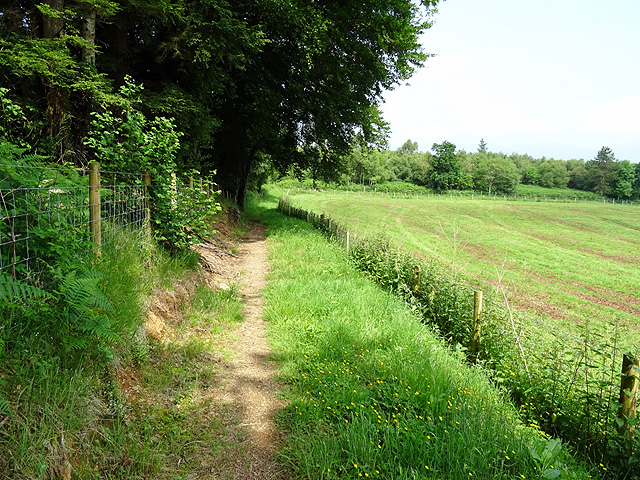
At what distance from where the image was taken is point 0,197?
296 cm

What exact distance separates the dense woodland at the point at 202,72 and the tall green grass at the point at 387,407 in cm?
438

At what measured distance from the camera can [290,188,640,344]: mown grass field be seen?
12.1 m

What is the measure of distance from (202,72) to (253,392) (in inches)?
390

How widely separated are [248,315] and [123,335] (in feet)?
9.68

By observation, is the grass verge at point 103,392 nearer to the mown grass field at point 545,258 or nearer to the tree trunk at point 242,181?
the mown grass field at point 545,258

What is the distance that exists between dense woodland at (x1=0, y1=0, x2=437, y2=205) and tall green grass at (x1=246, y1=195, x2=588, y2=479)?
14.4ft

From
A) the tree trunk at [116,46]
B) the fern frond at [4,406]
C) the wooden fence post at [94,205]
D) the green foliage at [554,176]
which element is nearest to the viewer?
the fern frond at [4,406]

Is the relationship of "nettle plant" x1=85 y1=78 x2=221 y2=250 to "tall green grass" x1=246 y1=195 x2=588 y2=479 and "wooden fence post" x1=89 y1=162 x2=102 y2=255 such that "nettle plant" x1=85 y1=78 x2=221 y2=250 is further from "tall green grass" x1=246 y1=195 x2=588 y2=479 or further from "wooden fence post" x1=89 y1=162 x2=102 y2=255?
"tall green grass" x1=246 y1=195 x2=588 y2=479

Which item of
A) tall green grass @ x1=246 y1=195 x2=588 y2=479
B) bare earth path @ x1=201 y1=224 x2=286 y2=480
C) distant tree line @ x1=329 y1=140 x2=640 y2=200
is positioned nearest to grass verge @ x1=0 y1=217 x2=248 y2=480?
bare earth path @ x1=201 y1=224 x2=286 y2=480

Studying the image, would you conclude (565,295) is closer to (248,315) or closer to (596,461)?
(596,461)

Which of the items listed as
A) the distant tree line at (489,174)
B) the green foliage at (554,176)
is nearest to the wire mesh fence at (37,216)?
the distant tree line at (489,174)

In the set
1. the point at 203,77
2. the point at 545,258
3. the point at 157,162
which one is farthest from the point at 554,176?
the point at 157,162

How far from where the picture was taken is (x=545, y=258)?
70.6 feet

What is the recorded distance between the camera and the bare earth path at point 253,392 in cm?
305
